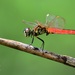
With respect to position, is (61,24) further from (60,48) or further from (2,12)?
(2,12)

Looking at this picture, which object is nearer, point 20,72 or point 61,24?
point 61,24

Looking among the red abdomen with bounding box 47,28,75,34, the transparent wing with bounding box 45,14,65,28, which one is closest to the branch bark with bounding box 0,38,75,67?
the red abdomen with bounding box 47,28,75,34

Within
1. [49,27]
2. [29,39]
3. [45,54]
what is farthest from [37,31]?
[29,39]

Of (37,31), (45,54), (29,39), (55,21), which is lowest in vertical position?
(45,54)

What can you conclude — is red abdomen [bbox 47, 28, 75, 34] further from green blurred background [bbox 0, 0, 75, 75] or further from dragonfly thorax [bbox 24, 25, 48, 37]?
green blurred background [bbox 0, 0, 75, 75]

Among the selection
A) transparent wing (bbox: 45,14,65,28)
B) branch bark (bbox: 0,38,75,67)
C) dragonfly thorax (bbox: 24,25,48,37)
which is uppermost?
Result: transparent wing (bbox: 45,14,65,28)

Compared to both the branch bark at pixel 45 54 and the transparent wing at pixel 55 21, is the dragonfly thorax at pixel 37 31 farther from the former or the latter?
the branch bark at pixel 45 54

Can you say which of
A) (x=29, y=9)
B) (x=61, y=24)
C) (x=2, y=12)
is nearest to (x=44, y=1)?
(x=29, y=9)

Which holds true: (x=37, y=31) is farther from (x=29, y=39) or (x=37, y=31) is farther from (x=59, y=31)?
(x=29, y=39)
